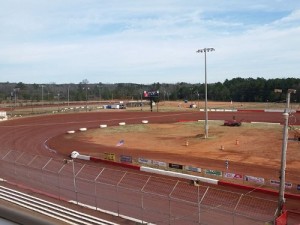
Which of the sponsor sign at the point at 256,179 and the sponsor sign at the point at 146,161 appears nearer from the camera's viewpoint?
the sponsor sign at the point at 256,179

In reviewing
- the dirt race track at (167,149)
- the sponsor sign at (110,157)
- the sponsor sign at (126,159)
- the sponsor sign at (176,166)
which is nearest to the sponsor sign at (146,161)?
the sponsor sign at (126,159)

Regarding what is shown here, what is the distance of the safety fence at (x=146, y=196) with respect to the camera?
1925 centimetres

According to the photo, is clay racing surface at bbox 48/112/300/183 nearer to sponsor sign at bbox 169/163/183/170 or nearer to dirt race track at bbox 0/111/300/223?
dirt race track at bbox 0/111/300/223

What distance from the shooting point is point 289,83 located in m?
143

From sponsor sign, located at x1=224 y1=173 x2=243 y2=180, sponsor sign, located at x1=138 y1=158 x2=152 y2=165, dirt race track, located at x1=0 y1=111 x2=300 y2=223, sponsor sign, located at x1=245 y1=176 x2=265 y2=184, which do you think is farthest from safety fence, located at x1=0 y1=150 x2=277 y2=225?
dirt race track, located at x1=0 y1=111 x2=300 y2=223

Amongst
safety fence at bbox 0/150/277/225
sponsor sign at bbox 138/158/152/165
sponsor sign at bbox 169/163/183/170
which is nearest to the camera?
safety fence at bbox 0/150/277/225

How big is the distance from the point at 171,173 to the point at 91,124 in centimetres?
4300

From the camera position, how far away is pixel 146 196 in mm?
22734

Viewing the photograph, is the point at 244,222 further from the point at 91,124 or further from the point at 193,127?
the point at 91,124

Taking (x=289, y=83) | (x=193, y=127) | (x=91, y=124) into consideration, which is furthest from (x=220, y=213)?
(x=289, y=83)

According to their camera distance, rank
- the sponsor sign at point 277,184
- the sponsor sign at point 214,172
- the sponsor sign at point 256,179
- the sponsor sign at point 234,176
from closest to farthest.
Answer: the sponsor sign at point 277,184 < the sponsor sign at point 256,179 < the sponsor sign at point 234,176 < the sponsor sign at point 214,172

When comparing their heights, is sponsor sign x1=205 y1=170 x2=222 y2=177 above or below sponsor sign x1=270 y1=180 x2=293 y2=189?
above

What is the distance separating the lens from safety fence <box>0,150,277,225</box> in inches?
758

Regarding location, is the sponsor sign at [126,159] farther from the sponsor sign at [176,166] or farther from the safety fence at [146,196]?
the sponsor sign at [176,166]
